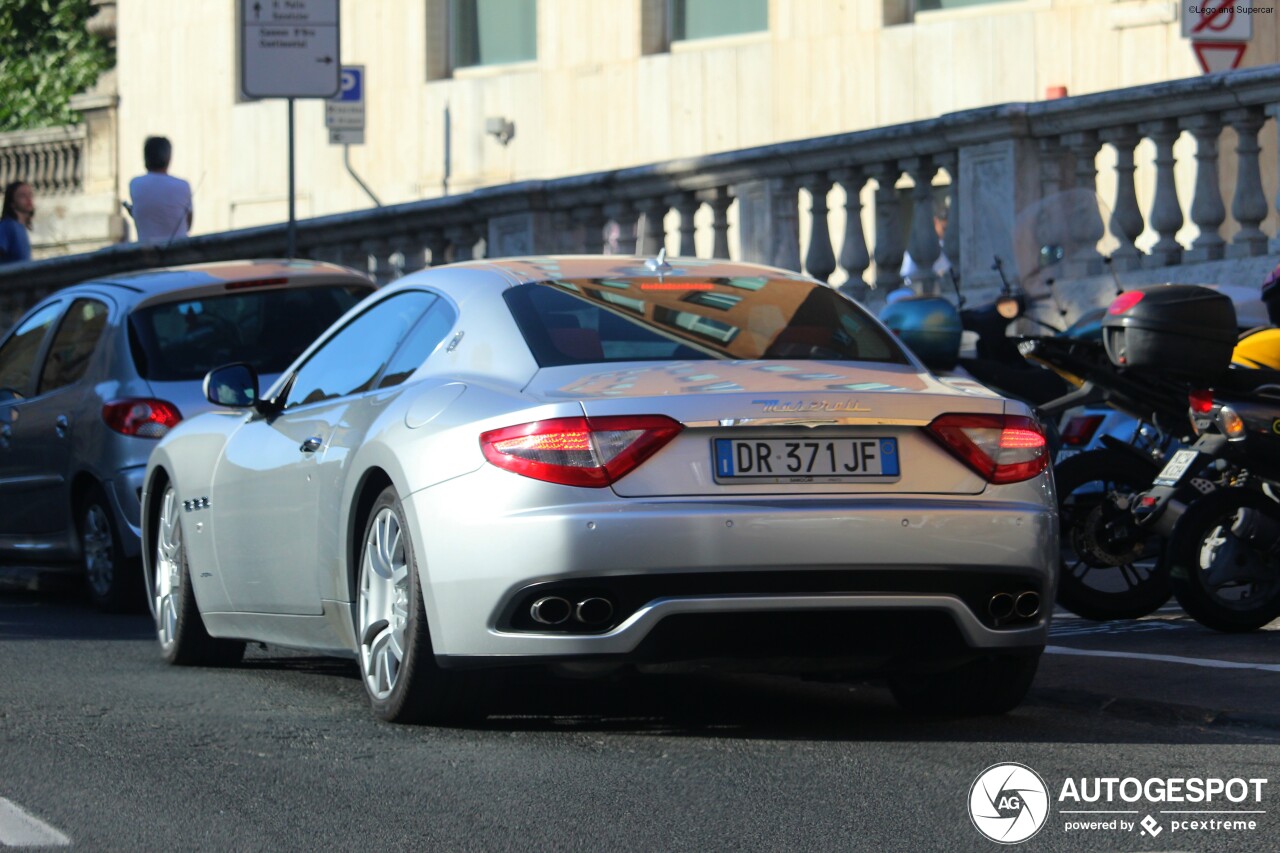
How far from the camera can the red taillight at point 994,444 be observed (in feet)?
22.5

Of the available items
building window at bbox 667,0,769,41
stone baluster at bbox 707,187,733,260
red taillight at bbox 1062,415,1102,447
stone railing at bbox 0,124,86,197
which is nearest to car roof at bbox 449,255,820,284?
red taillight at bbox 1062,415,1102,447

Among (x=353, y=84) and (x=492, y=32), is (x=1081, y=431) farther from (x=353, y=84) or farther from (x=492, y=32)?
(x=492, y=32)

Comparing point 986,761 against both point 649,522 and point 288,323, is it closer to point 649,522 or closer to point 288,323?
point 649,522

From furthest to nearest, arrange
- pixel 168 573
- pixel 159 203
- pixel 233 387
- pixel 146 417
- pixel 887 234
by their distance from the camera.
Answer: pixel 159 203 → pixel 887 234 → pixel 146 417 → pixel 168 573 → pixel 233 387

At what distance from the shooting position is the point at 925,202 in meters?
15.6

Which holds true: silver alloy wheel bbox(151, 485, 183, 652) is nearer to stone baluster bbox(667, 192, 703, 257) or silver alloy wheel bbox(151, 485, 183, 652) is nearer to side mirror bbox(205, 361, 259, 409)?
side mirror bbox(205, 361, 259, 409)

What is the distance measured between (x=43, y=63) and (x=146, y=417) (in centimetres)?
2984

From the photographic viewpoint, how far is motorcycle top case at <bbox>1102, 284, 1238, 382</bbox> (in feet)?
32.0

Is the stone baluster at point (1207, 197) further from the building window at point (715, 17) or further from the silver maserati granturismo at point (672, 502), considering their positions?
the building window at point (715, 17)

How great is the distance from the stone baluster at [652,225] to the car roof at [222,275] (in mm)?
5561

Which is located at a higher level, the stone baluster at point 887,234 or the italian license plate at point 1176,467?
the stone baluster at point 887,234

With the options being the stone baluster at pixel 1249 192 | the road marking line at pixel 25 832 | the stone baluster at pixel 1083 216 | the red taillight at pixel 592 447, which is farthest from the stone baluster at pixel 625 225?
the road marking line at pixel 25 832

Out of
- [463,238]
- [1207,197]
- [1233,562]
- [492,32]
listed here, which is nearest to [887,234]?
[1207,197]

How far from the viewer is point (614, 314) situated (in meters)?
7.42
